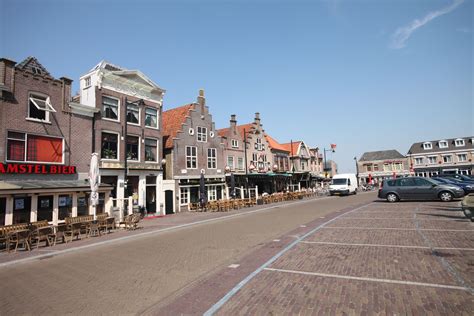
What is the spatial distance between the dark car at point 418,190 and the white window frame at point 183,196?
16.7 meters

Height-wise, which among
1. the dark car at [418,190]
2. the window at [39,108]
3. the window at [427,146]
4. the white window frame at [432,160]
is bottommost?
the dark car at [418,190]

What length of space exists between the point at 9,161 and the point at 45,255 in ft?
25.4

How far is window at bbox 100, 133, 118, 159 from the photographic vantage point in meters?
19.9

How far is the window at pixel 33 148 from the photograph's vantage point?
49.2ft

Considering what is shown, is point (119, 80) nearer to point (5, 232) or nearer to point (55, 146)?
point (55, 146)

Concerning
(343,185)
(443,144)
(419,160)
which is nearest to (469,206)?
(343,185)

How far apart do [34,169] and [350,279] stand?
1674 cm

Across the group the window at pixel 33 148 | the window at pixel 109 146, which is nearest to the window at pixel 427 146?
the window at pixel 109 146

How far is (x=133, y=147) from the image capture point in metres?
22.1

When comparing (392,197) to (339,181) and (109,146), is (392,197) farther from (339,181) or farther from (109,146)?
(109,146)

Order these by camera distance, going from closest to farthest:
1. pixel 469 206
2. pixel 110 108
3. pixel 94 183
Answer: pixel 469 206 → pixel 94 183 → pixel 110 108

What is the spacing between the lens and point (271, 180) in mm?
38656

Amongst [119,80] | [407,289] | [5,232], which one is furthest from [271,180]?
[407,289]

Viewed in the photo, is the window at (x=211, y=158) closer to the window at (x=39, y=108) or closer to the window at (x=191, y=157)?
the window at (x=191, y=157)
